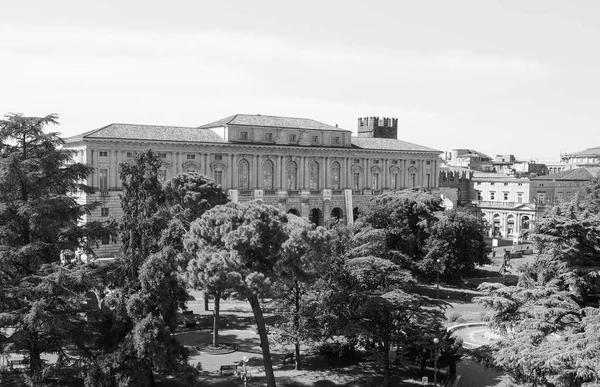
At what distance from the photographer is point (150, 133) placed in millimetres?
72125

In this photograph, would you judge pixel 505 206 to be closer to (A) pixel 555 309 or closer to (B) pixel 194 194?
(B) pixel 194 194

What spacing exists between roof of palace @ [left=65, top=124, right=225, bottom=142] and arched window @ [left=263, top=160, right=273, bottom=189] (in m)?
6.57

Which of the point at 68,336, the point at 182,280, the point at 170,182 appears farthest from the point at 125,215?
the point at 170,182

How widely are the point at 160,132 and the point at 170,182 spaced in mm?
30447

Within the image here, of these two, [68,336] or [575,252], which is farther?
[575,252]

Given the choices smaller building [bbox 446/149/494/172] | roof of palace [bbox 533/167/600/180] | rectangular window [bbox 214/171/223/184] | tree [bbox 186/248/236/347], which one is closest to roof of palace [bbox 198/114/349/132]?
rectangular window [bbox 214/171/223/184]

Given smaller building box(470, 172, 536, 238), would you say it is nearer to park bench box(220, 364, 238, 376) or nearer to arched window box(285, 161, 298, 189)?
arched window box(285, 161, 298, 189)

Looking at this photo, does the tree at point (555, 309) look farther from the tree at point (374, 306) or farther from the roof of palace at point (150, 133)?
the roof of palace at point (150, 133)

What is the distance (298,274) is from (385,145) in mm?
63770

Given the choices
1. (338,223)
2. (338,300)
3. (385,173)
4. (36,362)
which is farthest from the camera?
(385,173)

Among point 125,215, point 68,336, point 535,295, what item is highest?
point 125,215

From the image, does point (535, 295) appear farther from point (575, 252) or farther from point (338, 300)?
point (338, 300)

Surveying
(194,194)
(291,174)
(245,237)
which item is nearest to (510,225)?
(291,174)

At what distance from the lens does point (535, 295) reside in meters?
27.6
